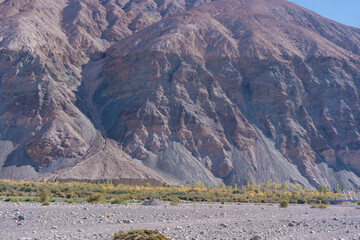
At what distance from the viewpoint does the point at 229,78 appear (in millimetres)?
81000

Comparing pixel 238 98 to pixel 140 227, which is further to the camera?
pixel 238 98

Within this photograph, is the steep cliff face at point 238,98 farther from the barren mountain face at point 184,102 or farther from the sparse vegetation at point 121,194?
the sparse vegetation at point 121,194

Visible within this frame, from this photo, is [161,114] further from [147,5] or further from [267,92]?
[147,5]

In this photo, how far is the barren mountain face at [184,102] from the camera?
6248 centimetres

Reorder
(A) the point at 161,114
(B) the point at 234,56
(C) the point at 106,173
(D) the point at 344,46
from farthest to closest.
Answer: (D) the point at 344,46 → (B) the point at 234,56 → (A) the point at 161,114 → (C) the point at 106,173

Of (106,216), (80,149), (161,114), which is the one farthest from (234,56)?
(106,216)

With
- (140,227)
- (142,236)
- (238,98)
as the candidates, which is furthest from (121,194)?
(238,98)

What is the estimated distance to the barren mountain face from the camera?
62.5 m

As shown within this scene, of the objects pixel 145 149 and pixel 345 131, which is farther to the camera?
pixel 345 131

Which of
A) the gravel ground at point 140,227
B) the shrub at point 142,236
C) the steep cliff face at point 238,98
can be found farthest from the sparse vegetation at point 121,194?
the shrub at point 142,236

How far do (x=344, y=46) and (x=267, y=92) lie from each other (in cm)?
3795

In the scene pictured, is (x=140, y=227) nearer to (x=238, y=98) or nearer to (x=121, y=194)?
(x=121, y=194)

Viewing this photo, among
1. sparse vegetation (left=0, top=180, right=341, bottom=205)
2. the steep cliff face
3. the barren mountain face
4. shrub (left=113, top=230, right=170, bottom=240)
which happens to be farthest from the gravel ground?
the steep cliff face

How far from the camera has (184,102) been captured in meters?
73.3
